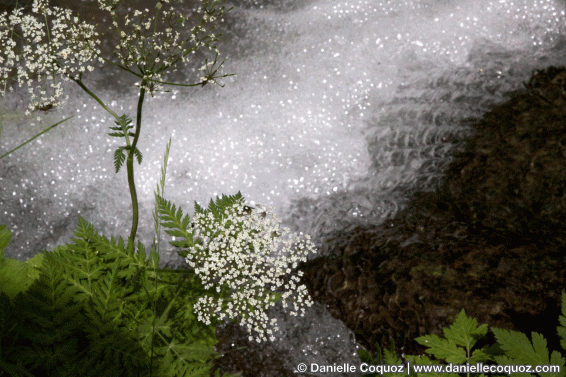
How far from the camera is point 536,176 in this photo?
157 centimetres

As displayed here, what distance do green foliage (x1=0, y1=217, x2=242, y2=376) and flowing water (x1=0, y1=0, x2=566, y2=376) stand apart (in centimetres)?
60

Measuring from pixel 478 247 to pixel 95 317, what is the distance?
137 centimetres

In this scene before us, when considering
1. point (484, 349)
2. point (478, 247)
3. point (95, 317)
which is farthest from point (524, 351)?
point (95, 317)

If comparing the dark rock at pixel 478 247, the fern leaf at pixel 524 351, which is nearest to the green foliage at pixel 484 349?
the fern leaf at pixel 524 351

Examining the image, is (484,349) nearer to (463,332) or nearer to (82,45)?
(463,332)

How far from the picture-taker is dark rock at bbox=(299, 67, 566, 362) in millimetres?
1412

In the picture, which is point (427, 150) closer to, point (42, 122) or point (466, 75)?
point (466, 75)

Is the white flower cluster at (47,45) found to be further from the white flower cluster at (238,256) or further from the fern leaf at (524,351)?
the fern leaf at (524,351)

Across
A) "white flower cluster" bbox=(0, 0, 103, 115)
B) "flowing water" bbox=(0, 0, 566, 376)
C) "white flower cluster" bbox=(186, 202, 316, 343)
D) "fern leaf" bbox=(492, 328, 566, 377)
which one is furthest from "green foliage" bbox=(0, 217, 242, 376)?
"fern leaf" bbox=(492, 328, 566, 377)

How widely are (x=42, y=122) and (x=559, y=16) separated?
238 cm

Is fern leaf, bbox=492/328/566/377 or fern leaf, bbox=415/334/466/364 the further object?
fern leaf, bbox=415/334/466/364

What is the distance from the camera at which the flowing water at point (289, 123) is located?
Result: 1.77 meters

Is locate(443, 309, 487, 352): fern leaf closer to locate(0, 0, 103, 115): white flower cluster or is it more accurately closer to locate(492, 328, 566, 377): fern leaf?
locate(492, 328, 566, 377): fern leaf

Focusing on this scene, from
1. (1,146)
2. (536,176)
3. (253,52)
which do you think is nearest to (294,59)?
(253,52)
